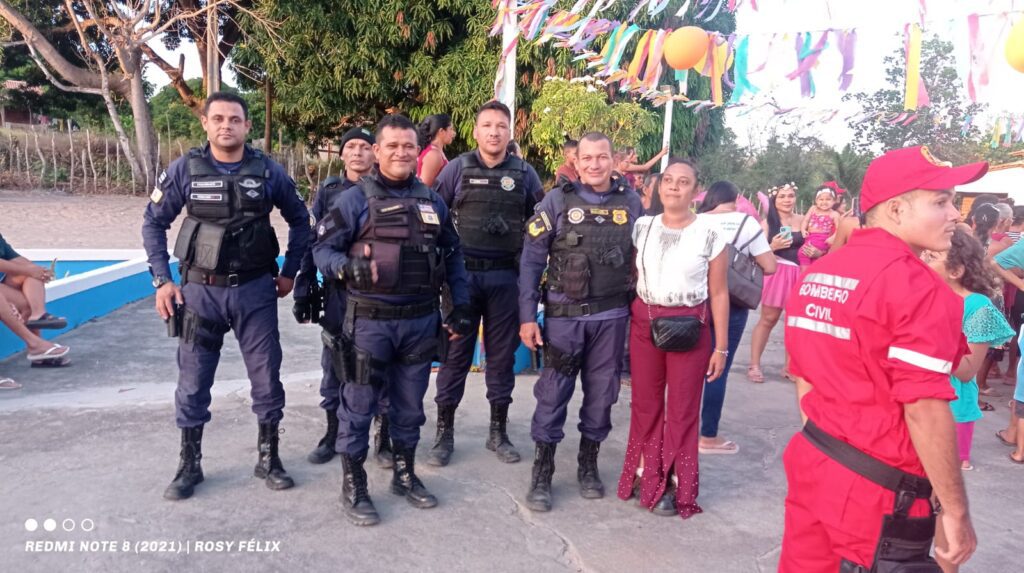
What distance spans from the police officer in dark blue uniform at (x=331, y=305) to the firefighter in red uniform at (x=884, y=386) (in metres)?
2.29

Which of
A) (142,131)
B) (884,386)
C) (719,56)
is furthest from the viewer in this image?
(142,131)

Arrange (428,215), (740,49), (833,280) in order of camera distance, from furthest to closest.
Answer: (740,49) → (428,215) → (833,280)

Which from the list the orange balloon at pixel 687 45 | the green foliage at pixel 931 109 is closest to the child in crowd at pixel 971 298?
the orange balloon at pixel 687 45

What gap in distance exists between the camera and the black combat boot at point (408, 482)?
140 inches

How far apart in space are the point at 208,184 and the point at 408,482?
1.84 metres

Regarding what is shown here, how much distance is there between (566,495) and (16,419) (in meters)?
3.52

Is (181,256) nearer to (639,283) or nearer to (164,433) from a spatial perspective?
(164,433)

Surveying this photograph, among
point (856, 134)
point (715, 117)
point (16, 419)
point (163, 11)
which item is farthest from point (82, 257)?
point (856, 134)

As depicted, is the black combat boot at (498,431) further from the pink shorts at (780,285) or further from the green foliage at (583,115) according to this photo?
the green foliage at (583,115)

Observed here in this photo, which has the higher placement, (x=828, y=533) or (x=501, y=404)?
(x=828, y=533)

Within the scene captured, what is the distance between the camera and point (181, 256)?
3.58 m

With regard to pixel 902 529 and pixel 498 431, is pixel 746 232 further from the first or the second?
pixel 902 529

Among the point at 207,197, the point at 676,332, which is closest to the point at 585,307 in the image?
the point at 676,332

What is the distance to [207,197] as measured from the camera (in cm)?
355
